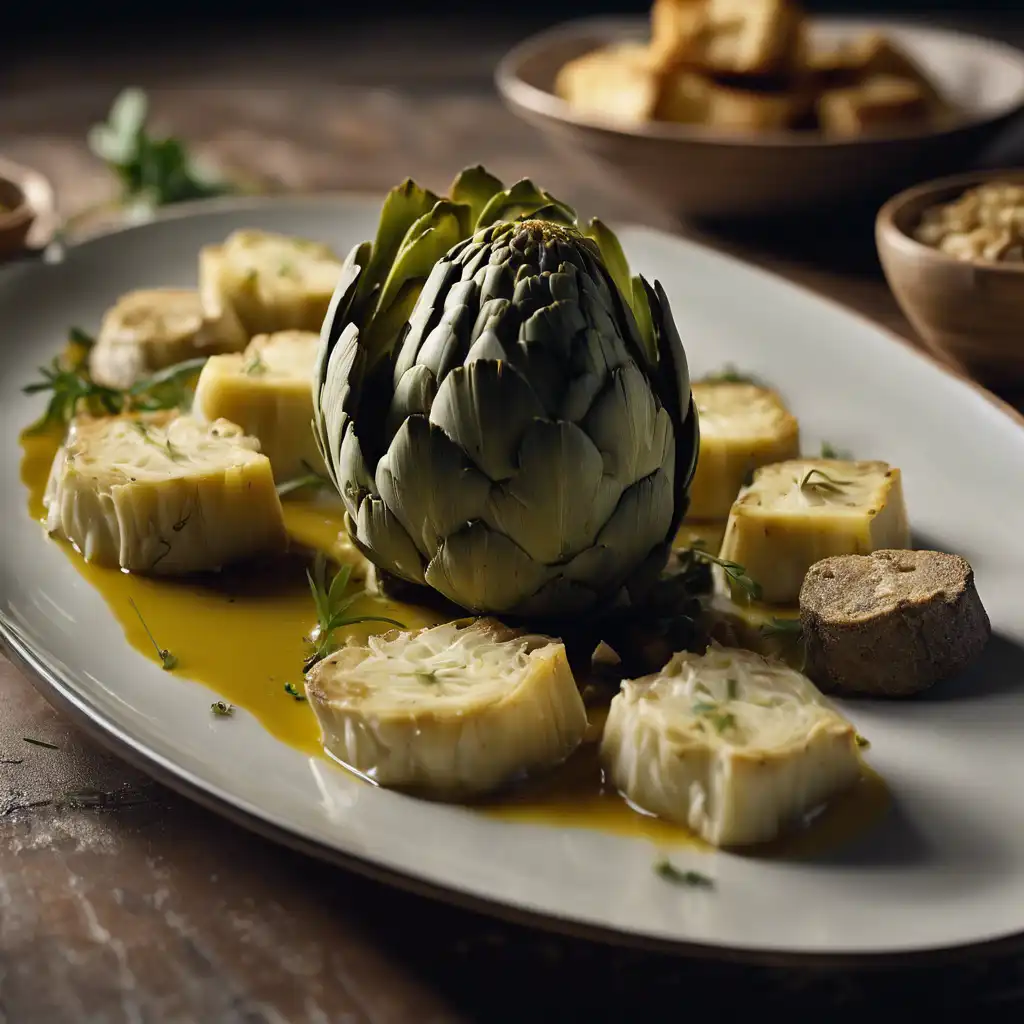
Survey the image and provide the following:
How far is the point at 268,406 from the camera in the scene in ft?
5.79

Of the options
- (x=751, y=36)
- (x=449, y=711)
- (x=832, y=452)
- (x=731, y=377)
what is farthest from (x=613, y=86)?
(x=449, y=711)

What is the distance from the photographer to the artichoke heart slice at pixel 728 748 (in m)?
1.12

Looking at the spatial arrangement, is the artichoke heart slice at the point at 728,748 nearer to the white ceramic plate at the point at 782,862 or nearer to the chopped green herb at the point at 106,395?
the white ceramic plate at the point at 782,862

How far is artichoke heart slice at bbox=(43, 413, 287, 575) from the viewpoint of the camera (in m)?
1.54

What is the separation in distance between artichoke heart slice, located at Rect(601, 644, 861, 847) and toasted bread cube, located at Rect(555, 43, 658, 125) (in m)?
1.62

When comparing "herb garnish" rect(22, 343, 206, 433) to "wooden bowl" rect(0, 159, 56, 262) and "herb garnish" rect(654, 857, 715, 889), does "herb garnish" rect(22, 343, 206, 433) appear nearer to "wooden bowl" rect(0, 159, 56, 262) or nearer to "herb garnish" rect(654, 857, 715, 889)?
"wooden bowl" rect(0, 159, 56, 262)

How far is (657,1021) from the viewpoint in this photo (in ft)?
3.37

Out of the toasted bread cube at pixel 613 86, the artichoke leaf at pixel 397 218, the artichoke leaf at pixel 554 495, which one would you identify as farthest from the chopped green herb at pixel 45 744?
the toasted bread cube at pixel 613 86

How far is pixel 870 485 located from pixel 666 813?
539 mm

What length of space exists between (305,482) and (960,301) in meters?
0.92

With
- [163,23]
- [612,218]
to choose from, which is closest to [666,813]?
[612,218]

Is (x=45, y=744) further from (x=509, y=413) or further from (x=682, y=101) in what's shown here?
(x=682, y=101)

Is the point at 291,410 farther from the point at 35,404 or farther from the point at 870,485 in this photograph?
the point at 870,485

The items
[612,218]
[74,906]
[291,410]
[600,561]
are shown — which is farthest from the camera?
[612,218]
